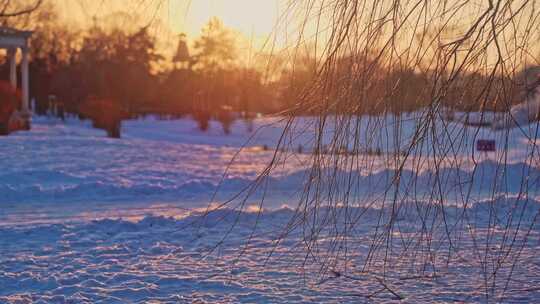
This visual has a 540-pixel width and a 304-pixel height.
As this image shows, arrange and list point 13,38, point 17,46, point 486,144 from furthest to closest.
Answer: point 17,46 < point 13,38 < point 486,144

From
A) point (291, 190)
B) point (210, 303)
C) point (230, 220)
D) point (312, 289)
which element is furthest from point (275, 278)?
point (291, 190)

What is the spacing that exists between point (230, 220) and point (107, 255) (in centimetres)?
305

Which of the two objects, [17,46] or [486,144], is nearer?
[486,144]

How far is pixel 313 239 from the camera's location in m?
5.21

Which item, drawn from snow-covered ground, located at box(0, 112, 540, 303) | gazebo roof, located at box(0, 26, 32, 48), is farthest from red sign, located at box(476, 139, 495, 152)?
gazebo roof, located at box(0, 26, 32, 48)

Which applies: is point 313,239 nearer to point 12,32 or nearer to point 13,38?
point 12,32

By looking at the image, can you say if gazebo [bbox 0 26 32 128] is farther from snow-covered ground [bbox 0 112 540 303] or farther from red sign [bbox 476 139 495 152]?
red sign [bbox 476 139 495 152]

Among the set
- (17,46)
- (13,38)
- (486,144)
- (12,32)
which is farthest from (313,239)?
(17,46)

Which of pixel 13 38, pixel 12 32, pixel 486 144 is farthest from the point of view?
pixel 13 38

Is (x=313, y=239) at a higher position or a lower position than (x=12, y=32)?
lower

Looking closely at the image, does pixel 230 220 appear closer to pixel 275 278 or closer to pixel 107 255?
pixel 107 255

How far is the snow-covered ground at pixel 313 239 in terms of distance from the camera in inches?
189

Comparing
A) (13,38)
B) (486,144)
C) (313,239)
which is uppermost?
(13,38)

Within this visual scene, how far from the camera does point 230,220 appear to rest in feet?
34.5
